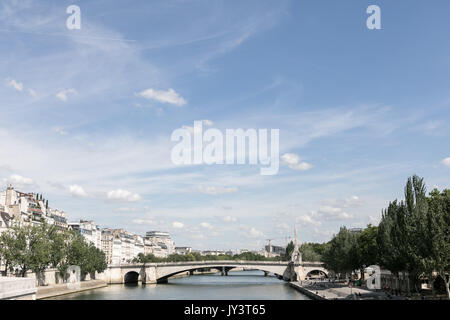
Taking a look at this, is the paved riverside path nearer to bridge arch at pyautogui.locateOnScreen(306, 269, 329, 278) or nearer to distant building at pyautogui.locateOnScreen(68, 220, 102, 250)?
bridge arch at pyautogui.locateOnScreen(306, 269, 329, 278)

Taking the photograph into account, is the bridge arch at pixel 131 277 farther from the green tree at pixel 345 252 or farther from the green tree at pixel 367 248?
the green tree at pixel 367 248

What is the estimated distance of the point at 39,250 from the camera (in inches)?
1970

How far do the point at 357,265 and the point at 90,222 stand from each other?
7200 cm

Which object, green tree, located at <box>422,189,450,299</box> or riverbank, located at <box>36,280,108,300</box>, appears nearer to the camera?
green tree, located at <box>422,189,450,299</box>

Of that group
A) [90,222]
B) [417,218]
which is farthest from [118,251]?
[417,218]

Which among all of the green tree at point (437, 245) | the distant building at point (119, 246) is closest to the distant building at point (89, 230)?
the distant building at point (119, 246)

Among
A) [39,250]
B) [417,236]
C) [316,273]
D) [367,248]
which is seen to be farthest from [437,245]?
[316,273]

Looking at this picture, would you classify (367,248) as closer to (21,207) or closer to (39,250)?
(39,250)

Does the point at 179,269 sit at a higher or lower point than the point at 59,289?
lower

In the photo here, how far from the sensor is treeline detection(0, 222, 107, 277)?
4928 cm

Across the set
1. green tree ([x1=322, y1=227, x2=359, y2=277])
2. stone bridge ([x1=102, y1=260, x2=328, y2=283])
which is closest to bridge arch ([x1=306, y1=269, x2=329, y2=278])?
stone bridge ([x1=102, y1=260, x2=328, y2=283])
